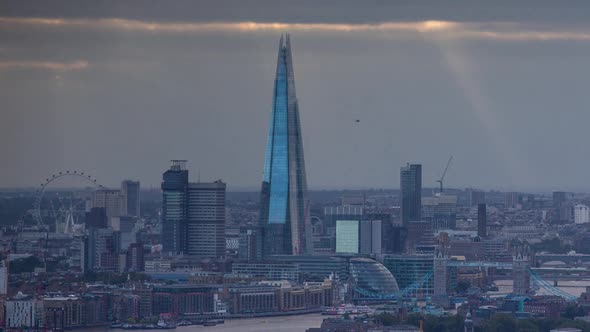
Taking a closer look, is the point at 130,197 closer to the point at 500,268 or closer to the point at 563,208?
the point at 500,268

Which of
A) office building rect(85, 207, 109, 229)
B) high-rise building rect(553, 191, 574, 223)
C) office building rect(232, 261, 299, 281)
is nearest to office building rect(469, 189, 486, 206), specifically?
high-rise building rect(553, 191, 574, 223)

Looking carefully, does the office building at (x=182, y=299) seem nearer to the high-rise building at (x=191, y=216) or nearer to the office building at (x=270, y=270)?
the office building at (x=270, y=270)

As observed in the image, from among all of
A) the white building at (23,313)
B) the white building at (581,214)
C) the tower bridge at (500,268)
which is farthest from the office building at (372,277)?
the white building at (581,214)

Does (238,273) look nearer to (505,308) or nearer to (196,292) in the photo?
(196,292)

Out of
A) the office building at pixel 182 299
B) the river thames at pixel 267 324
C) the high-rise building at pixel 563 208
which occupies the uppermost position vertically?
the high-rise building at pixel 563 208

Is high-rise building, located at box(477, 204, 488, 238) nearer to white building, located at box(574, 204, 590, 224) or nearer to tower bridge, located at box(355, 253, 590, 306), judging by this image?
white building, located at box(574, 204, 590, 224)

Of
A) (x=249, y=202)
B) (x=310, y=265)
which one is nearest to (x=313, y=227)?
(x=249, y=202)

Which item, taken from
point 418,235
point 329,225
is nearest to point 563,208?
point 418,235
